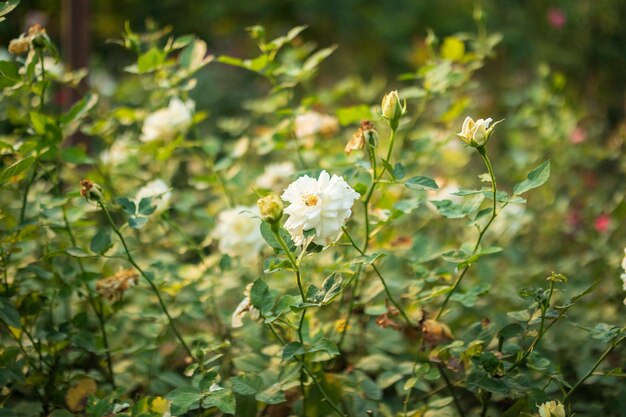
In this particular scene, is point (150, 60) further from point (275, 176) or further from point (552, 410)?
→ point (552, 410)

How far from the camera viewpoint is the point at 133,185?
1846 millimetres

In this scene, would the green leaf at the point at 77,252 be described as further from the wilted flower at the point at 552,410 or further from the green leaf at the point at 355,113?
the wilted flower at the point at 552,410

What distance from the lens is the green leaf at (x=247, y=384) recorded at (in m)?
1.06

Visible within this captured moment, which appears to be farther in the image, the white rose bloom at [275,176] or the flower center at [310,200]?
the white rose bloom at [275,176]

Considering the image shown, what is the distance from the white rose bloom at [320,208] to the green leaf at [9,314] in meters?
0.51

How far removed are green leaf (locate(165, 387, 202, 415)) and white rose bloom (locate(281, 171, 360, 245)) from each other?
11.6 inches

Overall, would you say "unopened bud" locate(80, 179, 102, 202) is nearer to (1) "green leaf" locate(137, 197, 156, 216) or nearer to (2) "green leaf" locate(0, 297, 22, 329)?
(1) "green leaf" locate(137, 197, 156, 216)

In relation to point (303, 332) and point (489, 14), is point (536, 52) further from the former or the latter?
point (303, 332)

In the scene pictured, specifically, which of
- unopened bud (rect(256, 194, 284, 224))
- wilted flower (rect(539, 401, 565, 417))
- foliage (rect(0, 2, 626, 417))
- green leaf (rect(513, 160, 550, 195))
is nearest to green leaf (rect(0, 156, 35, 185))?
foliage (rect(0, 2, 626, 417))

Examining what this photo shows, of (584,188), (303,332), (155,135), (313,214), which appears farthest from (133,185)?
(584,188)

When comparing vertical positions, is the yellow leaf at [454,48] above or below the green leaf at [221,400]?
above

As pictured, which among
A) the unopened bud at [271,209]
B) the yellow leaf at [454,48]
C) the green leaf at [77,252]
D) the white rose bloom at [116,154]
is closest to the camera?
the unopened bud at [271,209]

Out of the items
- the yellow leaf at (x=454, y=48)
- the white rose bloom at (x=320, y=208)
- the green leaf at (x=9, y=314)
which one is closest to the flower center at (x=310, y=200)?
the white rose bloom at (x=320, y=208)

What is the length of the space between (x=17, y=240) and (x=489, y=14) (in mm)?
3492
